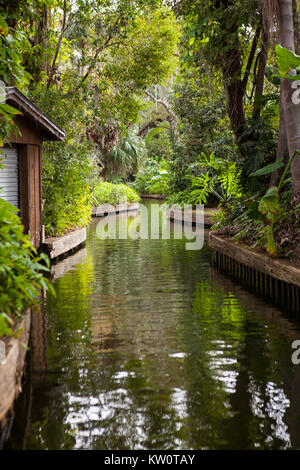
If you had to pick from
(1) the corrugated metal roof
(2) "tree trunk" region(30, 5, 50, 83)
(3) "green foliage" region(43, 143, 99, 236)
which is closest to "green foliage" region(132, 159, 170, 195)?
(3) "green foliage" region(43, 143, 99, 236)

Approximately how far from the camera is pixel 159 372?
19.1 ft

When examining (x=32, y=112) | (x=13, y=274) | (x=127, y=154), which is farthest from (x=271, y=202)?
(x=127, y=154)

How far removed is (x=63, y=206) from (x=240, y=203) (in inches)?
218

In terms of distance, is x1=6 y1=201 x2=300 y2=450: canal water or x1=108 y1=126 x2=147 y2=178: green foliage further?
x1=108 y1=126 x2=147 y2=178: green foliage

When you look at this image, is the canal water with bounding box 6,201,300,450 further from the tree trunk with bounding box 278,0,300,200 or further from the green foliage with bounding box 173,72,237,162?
the green foliage with bounding box 173,72,237,162

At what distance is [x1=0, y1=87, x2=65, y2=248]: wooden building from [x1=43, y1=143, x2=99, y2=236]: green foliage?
6.14 ft

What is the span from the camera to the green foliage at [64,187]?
53.3 feet

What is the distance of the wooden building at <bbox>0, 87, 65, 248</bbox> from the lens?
12.8m

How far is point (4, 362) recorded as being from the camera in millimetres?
4105

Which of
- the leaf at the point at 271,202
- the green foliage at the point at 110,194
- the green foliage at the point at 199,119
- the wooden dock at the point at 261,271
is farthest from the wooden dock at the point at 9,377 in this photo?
the green foliage at the point at 110,194

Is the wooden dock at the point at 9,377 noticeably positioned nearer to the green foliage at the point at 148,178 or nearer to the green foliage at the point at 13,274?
the green foliage at the point at 13,274

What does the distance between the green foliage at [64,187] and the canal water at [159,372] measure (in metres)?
5.93

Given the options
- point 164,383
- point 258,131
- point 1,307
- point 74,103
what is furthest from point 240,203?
point 1,307
